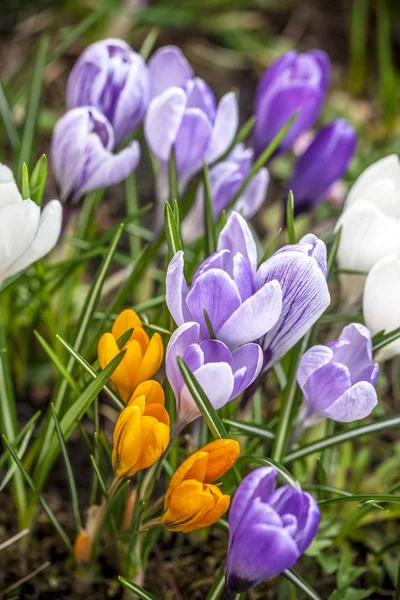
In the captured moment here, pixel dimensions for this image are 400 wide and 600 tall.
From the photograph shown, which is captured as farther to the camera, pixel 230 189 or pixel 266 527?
pixel 230 189

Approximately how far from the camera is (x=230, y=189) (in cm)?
101

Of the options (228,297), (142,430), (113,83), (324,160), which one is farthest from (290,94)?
(142,430)

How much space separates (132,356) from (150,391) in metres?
0.05

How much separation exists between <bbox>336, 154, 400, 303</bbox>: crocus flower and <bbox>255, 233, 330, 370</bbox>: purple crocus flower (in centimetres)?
18

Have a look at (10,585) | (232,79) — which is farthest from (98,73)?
(232,79)

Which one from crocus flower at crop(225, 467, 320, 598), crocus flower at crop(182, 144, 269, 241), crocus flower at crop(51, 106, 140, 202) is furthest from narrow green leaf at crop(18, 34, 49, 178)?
crocus flower at crop(225, 467, 320, 598)

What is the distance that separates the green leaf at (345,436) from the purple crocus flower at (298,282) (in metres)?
0.15

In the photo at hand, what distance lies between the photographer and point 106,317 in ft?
3.17

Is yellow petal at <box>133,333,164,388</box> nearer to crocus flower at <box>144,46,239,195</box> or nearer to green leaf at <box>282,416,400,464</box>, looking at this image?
green leaf at <box>282,416,400,464</box>

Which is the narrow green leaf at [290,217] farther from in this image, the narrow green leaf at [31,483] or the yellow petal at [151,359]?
the narrow green leaf at [31,483]

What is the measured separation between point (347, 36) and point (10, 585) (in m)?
1.93

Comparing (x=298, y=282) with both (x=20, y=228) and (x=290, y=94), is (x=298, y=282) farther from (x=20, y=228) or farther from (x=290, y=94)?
(x=290, y=94)

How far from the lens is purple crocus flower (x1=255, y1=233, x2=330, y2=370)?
0.70m

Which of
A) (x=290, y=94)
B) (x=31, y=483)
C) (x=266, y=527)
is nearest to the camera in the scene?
(x=266, y=527)
